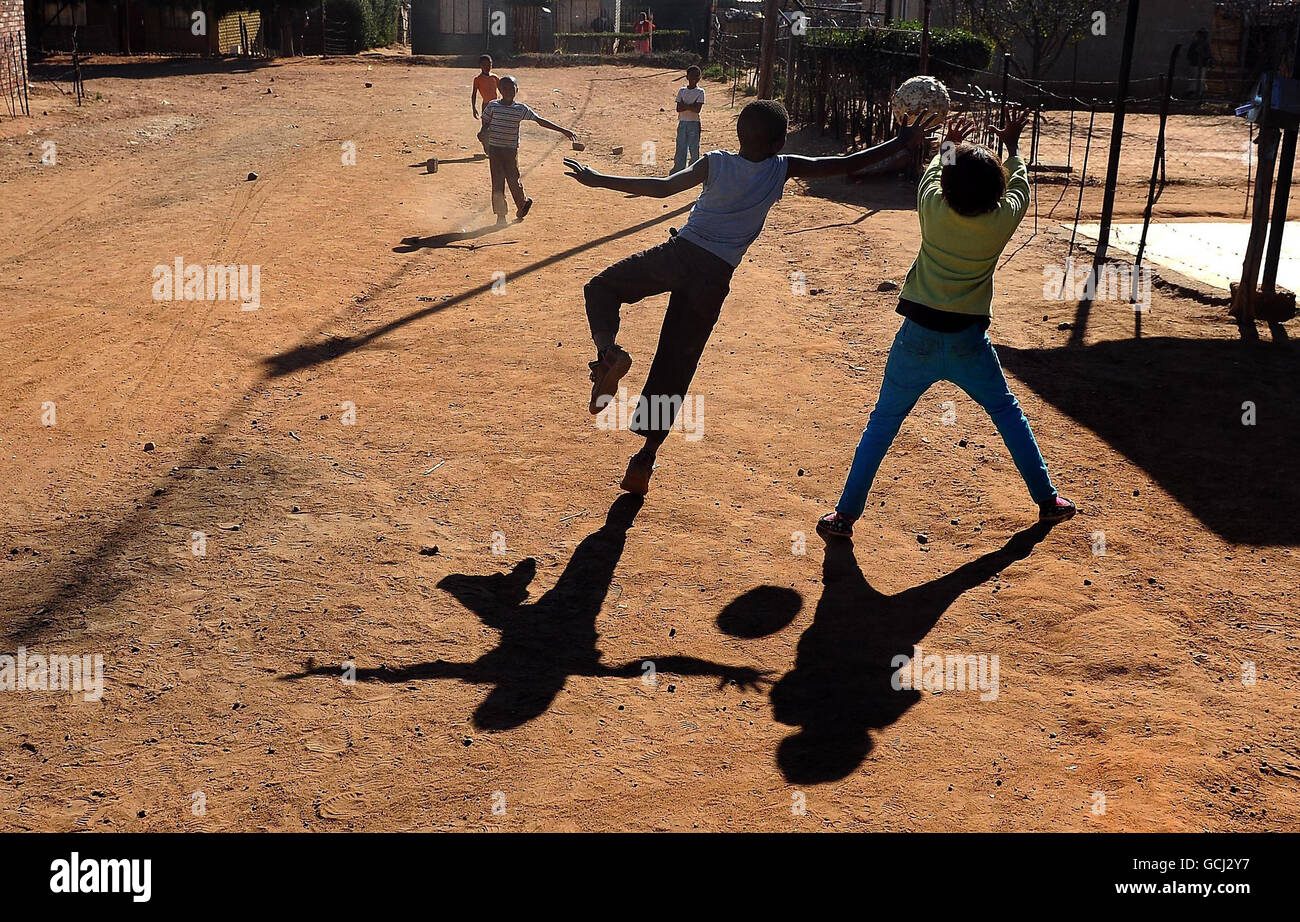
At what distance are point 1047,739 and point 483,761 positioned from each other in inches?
77.6

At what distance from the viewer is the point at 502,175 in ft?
43.4

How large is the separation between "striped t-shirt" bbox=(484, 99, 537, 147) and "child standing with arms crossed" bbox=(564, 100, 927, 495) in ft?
25.4

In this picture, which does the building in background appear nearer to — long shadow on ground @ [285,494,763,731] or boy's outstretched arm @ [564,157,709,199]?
boy's outstretched arm @ [564,157,709,199]

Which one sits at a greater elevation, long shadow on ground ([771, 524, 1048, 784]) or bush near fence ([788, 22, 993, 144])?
bush near fence ([788, 22, 993, 144])

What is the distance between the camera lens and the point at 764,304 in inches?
390

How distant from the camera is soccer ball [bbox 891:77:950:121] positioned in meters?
5.48

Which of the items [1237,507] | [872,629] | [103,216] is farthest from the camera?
[103,216]

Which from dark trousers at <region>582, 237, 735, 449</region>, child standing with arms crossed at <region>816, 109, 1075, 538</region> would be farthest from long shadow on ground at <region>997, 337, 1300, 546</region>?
dark trousers at <region>582, 237, 735, 449</region>

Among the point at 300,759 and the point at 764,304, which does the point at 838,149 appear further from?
the point at 300,759

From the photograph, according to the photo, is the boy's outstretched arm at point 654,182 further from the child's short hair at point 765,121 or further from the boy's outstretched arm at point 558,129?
the boy's outstretched arm at point 558,129

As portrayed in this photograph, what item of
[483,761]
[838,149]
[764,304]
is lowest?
[483,761]

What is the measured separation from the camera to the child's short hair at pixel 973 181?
4.96 m

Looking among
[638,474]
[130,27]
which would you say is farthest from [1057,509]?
[130,27]
